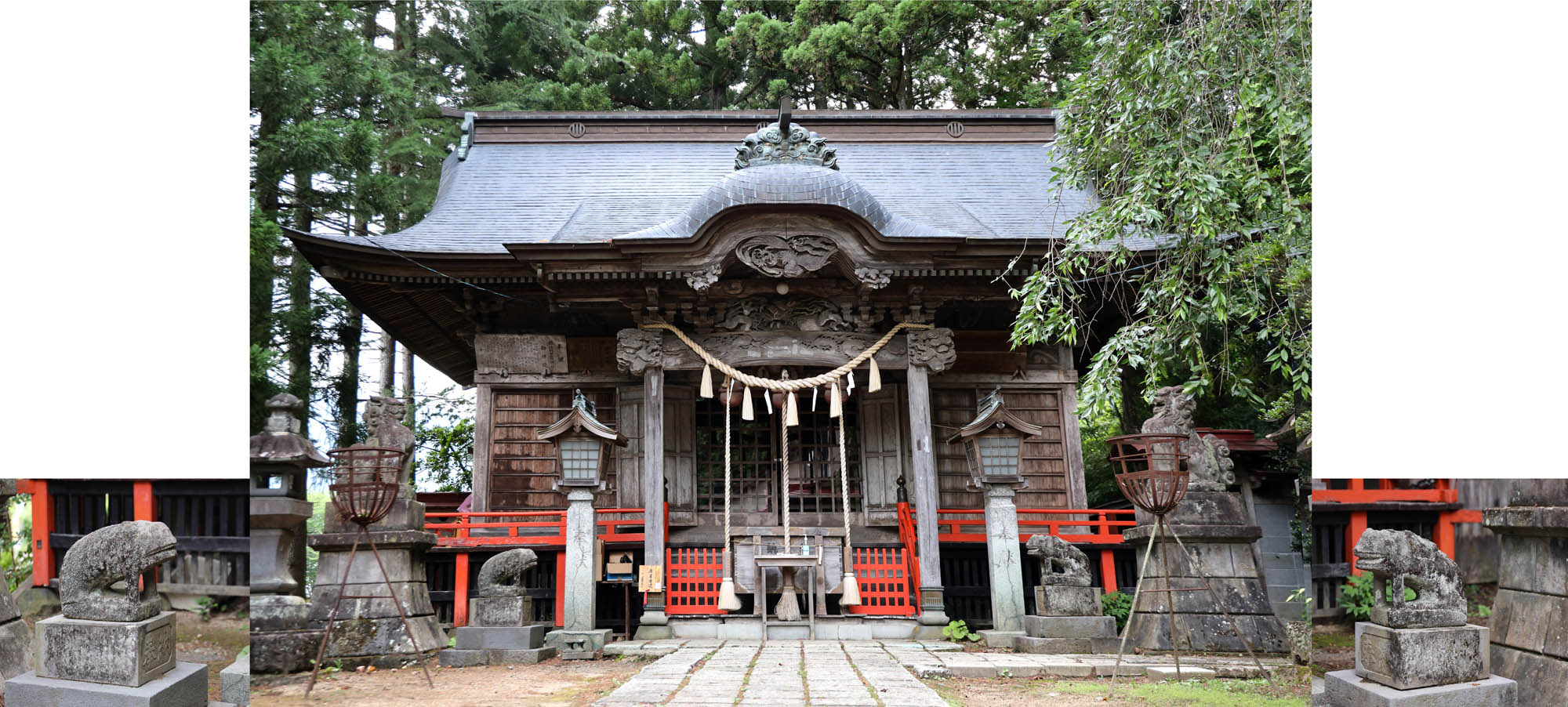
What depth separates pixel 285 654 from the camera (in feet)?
10.9

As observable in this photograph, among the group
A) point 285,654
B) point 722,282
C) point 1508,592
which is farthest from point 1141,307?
point 285,654

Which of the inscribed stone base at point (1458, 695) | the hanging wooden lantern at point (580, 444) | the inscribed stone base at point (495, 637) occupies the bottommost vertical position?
the inscribed stone base at point (495, 637)

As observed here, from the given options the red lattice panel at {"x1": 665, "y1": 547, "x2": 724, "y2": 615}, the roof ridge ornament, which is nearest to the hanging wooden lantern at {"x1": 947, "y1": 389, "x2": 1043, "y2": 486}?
the red lattice panel at {"x1": 665, "y1": 547, "x2": 724, "y2": 615}

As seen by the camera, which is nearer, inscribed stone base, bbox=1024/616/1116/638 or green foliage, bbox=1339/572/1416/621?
green foliage, bbox=1339/572/1416/621

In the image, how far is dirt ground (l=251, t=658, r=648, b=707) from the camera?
3264 millimetres

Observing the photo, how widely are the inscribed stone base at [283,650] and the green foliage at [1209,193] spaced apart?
10.7ft

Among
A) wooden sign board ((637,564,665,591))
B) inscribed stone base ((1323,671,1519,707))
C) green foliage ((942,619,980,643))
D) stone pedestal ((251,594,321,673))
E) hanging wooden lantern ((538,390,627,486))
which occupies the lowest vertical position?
green foliage ((942,619,980,643))

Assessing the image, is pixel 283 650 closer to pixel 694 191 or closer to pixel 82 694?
pixel 82 694

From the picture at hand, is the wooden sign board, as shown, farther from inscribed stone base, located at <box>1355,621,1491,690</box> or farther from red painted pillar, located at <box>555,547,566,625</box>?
inscribed stone base, located at <box>1355,621,1491,690</box>

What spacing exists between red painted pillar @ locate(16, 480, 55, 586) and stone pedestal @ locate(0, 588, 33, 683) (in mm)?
99

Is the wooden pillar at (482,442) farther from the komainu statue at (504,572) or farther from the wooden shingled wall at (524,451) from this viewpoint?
the komainu statue at (504,572)

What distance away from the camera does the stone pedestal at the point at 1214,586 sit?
4.19 metres

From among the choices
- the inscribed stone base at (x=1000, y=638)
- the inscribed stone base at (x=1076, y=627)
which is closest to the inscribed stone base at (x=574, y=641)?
the inscribed stone base at (x=1000, y=638)

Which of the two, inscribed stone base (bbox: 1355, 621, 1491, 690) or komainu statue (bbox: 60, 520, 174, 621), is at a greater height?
komainu statue (bbox: 60, 520, 174, 621)
